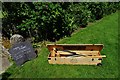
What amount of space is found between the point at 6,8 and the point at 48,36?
347 cm

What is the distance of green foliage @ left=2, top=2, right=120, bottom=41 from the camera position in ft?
51.0

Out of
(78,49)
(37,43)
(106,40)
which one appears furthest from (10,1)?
(106,40)

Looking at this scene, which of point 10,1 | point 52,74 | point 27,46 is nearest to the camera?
point 52,74

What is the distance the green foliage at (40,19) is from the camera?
612 inches

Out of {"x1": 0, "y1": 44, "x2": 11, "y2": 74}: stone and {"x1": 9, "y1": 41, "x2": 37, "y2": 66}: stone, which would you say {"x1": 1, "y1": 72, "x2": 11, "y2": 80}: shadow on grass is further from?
{"x1": 9, "y1": 41, "x2": 37, "y2": 66}: stone

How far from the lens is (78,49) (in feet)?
47.0

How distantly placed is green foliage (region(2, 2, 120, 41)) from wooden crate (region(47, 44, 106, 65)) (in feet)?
7.87

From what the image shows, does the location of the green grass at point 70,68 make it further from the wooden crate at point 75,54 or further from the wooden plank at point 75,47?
the wooden plank at point 75,47

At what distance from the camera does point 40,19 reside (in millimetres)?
15719

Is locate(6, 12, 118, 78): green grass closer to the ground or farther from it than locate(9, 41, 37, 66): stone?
closer to the ground

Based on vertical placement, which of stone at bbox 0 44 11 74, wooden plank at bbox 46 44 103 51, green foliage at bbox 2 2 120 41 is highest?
green foliage at bbox 2 2 120 41

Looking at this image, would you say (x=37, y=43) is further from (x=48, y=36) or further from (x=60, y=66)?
(x=60, y=66)

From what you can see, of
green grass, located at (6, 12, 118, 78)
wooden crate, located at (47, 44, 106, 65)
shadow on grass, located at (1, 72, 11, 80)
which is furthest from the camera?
wooden crate, located at (47, 44, 106, 65)

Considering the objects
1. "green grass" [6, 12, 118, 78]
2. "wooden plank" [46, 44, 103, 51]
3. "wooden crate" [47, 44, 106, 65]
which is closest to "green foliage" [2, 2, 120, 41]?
"green grass" [6, 12, 118, 78]
